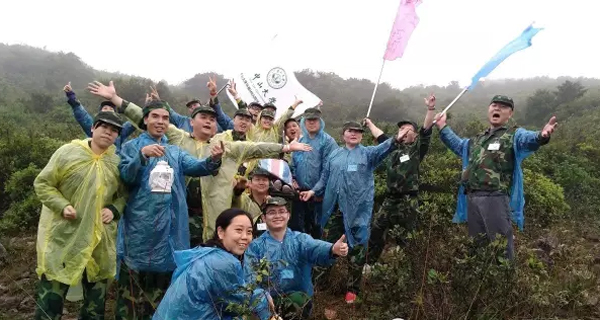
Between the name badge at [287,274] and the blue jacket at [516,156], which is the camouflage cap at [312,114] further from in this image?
the name badge at [287,274]

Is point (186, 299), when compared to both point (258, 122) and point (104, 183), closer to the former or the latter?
point (104, 183)

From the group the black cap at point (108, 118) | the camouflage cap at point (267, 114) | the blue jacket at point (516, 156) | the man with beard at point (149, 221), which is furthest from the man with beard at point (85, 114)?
the blue jacket at point (516, 156)

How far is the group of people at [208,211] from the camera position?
3039mm

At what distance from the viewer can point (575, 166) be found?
394 inches

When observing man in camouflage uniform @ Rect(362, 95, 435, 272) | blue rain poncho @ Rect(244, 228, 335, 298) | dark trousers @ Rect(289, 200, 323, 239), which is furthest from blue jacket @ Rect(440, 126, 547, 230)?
blue rain poncho @ Rect(244, 228, 335, 298)

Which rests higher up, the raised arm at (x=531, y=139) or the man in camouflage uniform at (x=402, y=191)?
the raised arm at (x=531, y=139)

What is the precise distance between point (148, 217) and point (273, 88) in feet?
13.8

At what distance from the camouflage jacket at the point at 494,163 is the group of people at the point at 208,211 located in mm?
11

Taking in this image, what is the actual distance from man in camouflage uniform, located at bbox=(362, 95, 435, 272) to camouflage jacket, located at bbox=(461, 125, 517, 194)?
669mm

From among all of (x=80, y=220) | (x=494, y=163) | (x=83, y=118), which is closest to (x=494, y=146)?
(x=494, y=163)

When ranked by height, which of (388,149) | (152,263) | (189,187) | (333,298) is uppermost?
(388,149)

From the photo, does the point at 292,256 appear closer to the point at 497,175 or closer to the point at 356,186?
the point at 356,186

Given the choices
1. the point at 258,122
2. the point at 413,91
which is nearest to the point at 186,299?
the point at 258,122

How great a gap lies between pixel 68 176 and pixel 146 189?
0.60 metres
